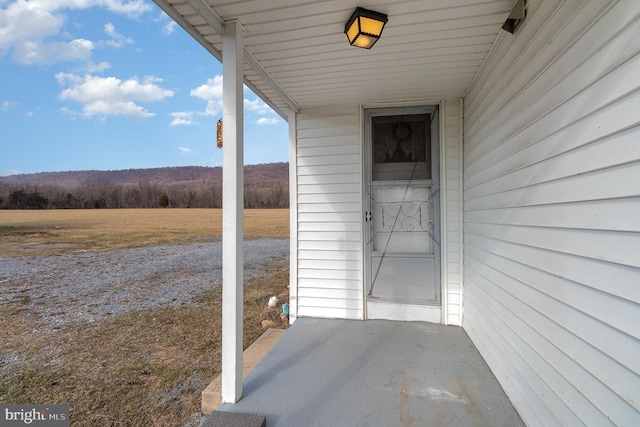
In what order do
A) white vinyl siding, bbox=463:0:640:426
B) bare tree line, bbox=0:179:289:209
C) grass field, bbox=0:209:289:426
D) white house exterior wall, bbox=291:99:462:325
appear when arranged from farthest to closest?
1. bare tree line, bbox=0:179:289:209
2. white house exterior wall, bbox=291:99:462:325
3. grass field, bbox=0:209:289:426
4. white vinyl siding, bbox=463:0:640:426

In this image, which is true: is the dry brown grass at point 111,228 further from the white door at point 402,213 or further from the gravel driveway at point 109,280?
the white door at point 402,213

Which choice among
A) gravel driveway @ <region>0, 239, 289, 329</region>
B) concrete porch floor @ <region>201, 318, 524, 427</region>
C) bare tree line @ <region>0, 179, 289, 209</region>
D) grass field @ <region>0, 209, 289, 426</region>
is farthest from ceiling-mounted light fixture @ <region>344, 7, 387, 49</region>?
bare tree line @ <region>0, 179, 289, 209</region>

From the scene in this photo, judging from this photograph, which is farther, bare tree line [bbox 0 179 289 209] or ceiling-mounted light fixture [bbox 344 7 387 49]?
bare tree line [bbox 0 179 289 209]

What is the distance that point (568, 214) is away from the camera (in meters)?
1.21

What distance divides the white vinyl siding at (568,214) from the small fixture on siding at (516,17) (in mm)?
54

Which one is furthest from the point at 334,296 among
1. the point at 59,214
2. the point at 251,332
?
the point at 59,214

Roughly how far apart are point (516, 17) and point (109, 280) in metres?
8.27

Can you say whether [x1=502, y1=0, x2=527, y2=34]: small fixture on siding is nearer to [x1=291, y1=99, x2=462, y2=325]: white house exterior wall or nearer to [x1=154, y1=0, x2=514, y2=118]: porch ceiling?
[x1=154, y1=0, x2=514, y2=118]: porch ceiling

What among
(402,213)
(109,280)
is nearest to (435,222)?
(402,213)

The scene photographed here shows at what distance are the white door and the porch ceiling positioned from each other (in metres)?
0.40

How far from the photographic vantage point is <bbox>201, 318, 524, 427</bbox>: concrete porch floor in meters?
1.69

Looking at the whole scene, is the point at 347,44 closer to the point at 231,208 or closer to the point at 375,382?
the point at 231,208

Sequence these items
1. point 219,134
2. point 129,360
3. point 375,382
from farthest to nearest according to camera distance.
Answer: point 129,360 < point 375,382 < point 219,134

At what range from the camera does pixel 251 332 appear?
12.6ft
